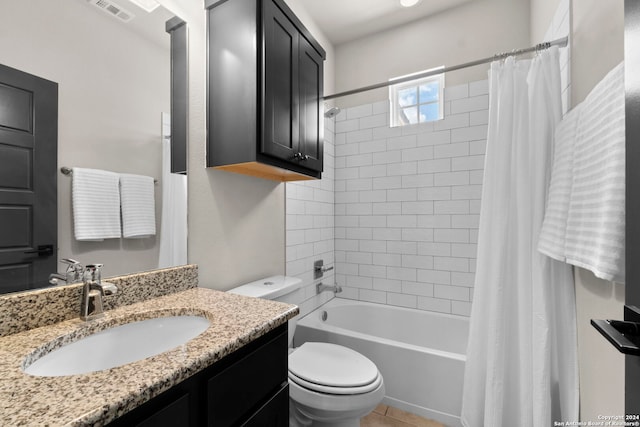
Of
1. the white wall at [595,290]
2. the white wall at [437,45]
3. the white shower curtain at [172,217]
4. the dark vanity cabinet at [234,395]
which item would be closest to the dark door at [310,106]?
the white shower curtain at [172,217]

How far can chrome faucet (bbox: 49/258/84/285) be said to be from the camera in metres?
0.84

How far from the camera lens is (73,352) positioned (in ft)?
2.47

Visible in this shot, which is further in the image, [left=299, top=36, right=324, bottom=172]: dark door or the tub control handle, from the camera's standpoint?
the tub control handle

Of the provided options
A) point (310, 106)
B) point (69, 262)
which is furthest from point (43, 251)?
point (310, 106)

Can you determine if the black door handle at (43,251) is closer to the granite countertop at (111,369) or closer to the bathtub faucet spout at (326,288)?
the granite countertop at (111,369)

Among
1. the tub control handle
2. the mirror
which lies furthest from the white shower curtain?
the tub control handle

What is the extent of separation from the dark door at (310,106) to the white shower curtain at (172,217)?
0.62 metres

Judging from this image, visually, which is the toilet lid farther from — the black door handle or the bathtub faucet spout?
the black door handle

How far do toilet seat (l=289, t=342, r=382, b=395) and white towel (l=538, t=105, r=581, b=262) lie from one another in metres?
0.97

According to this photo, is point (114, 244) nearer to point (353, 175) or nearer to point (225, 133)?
point (225, 133)

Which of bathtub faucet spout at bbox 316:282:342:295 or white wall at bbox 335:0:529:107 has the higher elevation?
white wall at bbox 335:0:529:107

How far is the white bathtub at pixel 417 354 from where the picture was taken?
1647 mm

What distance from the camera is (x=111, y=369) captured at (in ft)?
1.91

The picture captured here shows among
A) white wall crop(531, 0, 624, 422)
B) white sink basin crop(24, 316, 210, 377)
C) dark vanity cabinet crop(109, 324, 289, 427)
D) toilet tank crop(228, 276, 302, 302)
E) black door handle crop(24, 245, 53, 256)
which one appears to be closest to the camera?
dark vanity cabinet crop(109, 324, 289, 427)
